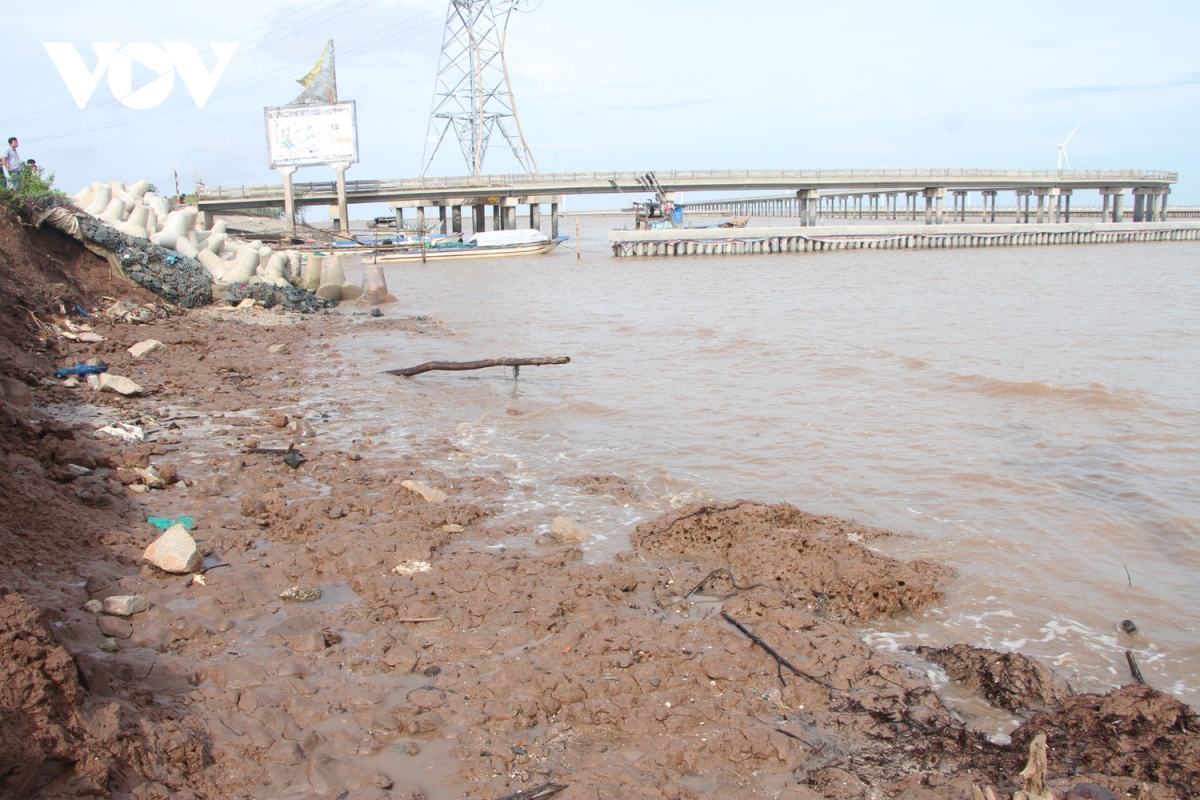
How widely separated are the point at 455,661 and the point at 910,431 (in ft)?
24.9

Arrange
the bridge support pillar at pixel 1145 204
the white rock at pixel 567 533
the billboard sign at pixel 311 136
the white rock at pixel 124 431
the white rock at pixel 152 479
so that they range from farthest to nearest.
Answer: the bridge support pillar at pixel 1145 204 → the billboard sign at pixel 311 136 → the white rock at pixel 124 431 → the white rock at pixel 152 479 → the white rock at pixel 567 533

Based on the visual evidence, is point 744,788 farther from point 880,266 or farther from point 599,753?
point 880,266

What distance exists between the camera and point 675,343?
18125 mm

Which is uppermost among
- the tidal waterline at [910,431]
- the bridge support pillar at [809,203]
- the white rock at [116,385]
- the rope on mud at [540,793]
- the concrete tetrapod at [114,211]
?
the bridge support pillar at [809,203]

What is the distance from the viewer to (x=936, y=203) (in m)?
68.9

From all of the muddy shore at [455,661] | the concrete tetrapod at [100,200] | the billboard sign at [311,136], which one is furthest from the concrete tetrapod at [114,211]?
the billboard sign at [311,136]

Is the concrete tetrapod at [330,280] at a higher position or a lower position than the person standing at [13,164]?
lower

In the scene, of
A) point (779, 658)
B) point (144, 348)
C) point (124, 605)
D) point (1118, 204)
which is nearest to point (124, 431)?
point (124, 605)

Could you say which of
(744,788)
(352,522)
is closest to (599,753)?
(744,788)

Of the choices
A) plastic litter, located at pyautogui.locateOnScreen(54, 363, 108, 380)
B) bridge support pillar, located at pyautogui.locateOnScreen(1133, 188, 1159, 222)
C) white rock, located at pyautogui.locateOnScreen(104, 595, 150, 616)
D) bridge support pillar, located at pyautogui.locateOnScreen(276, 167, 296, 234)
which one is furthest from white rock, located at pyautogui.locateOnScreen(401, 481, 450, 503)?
bridge support pillar, located at pyautogui.locateOnScreen(1133, 188, 1159, 222)

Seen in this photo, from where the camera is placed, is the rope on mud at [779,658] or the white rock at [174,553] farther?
the white rock at [174,553]

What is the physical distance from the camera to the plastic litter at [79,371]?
10219 mm

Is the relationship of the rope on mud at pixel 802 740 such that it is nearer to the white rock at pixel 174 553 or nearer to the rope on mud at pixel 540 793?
the rope on mud at pixel 540 793

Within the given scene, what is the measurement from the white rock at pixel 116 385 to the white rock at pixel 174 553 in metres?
5.40
